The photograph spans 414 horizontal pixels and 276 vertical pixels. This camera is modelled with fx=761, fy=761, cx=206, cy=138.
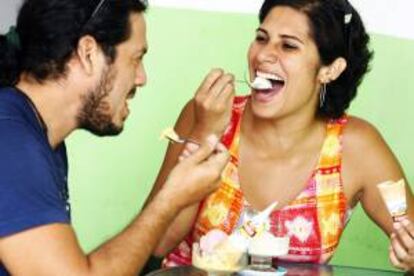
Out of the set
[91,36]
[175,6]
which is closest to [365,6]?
[175,6]

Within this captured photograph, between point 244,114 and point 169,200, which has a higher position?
point 244,114

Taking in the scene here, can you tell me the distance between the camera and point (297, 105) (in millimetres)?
2164

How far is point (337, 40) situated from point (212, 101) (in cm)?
49

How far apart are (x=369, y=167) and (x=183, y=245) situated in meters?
0.57

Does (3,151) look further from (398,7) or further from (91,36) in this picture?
(398,7)

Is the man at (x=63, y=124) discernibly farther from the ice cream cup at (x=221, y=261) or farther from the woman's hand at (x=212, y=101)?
the woman's hand at (x=212, y=101)

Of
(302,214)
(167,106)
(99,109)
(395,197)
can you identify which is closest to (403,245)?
(395,197)

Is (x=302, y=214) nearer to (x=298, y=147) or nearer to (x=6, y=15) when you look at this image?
(x=298, y=147)

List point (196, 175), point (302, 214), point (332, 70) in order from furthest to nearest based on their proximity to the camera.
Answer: point (332, 70) → point (302, 214) → point (196, 175)

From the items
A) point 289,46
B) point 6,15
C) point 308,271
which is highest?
point 6,15

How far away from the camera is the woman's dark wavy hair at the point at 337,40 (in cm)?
212

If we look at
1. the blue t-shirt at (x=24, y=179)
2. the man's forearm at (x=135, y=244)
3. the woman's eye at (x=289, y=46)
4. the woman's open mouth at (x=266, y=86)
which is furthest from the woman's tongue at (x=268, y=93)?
the blue t-shirt at (x=24, y=179)

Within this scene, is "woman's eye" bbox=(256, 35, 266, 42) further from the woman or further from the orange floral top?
the orange floral top

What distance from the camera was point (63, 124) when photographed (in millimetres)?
1553
